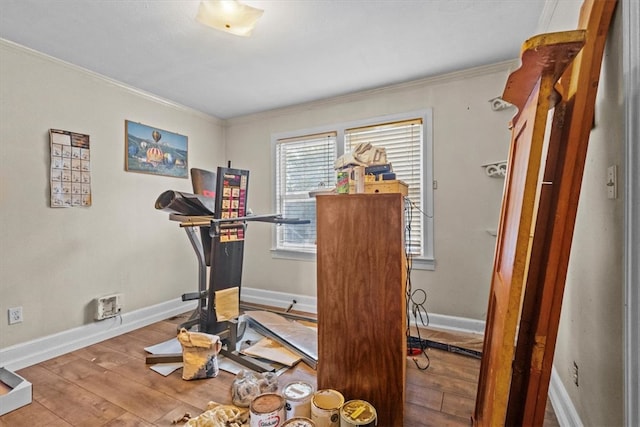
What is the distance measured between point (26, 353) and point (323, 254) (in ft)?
8.32

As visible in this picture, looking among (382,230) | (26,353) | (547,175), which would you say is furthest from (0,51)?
(547,175)

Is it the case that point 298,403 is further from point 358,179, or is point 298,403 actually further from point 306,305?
point 306,305

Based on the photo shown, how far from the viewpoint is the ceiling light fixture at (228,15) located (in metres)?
1.84

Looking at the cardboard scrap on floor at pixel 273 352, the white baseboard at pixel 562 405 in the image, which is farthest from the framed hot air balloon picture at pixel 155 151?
the white baseboard at pixel 562 405

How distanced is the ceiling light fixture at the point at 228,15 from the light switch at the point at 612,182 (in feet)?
6.34

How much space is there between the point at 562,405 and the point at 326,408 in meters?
1.29

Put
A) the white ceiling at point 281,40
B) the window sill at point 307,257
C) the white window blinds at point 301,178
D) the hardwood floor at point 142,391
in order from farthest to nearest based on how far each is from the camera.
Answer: the white window blinds at point 301,178 → the window sill at point 307,257 → the white ceiling at point 281,40 → the hardwood floor at point 142,391

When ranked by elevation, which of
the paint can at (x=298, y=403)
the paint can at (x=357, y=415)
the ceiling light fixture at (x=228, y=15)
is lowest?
the paint can at (x=298, y=403)

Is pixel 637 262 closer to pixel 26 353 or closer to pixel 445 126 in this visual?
pixel 445 126

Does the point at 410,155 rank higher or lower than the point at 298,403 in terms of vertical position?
higher

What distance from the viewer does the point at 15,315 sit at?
235cm

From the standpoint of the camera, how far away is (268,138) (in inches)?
157

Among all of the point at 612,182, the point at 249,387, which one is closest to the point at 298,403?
the point at 249,387

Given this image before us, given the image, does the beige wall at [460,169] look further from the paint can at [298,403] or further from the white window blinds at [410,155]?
the paint can at [298,403]
